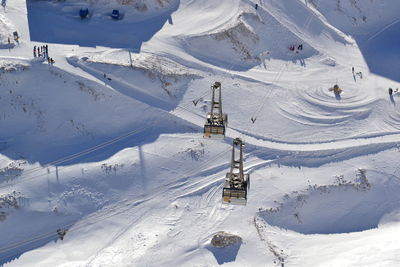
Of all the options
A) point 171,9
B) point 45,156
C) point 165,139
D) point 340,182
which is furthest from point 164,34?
point 340,182

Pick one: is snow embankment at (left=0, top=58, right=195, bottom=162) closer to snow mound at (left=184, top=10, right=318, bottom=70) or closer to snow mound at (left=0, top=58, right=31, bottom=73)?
snow mound at (left=0, top=58, right=31, bottom=73)

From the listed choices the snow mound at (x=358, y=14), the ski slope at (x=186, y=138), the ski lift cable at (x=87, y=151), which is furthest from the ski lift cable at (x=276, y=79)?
the ski lift cable at (x=87, y=151)

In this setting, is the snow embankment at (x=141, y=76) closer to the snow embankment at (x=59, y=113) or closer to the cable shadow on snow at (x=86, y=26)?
the snow embankment at (x=59, y=113)

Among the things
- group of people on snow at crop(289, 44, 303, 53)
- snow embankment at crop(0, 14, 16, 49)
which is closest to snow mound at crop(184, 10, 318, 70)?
group of people on snow at crop(289, 44, 303, 53)

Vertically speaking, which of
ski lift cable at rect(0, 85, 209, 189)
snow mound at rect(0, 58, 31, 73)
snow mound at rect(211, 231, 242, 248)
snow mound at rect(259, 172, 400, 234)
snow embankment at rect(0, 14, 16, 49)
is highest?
snow embankment at rect(0, 14, 16, 49)

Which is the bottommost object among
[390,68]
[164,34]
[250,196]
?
[250,196]

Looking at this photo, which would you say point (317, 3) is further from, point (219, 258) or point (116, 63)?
point (219, 258)
